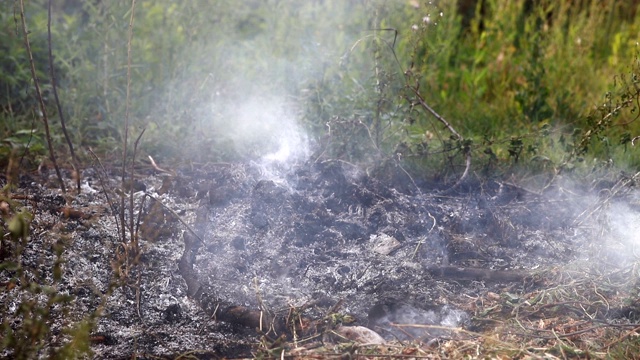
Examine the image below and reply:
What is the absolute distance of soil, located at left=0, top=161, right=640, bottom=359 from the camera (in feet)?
8.49

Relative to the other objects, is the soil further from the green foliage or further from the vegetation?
the vegetation

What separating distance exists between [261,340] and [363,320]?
0.45 m

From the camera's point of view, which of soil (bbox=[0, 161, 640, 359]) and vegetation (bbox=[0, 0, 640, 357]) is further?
vegetation (bbox=[0, 0, 640, 357])

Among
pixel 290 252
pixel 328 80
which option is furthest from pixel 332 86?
pixel 290 252

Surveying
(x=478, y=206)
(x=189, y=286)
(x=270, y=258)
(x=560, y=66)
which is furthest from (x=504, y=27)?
(x=189, y=286)

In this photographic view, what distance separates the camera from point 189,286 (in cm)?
280

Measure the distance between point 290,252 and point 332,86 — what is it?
65.8 inches

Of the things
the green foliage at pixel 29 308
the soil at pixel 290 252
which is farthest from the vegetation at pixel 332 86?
the green foliage at pixel 29 308

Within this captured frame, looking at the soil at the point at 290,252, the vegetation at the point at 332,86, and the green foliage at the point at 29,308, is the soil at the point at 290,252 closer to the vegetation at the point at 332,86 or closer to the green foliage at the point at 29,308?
the green foliage at the point at 29,308

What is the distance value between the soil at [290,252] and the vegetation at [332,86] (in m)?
0.27

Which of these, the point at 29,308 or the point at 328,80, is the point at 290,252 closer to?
the point at 29,308

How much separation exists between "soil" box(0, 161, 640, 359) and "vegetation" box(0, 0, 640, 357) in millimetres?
272

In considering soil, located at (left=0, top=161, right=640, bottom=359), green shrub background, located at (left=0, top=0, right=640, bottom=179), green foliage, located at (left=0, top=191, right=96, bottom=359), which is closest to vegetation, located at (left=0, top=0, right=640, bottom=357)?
green shrub background, located at (left=0, top=0, right=640, bottom=179)

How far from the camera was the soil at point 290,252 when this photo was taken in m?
2.59
